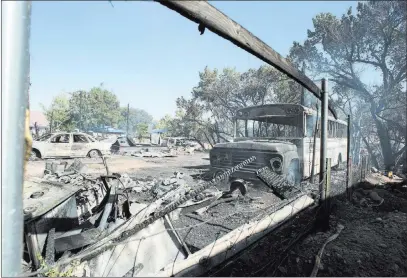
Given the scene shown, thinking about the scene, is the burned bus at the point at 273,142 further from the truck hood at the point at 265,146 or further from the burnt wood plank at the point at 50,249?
the burnt wood plank at the point at 50,249

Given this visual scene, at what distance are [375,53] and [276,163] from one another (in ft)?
52.4

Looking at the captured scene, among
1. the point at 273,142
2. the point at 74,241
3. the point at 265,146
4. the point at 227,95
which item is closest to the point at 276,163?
the point at 265,146

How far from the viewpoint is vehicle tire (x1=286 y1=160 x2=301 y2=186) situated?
23.4ft

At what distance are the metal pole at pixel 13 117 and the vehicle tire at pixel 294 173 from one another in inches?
263

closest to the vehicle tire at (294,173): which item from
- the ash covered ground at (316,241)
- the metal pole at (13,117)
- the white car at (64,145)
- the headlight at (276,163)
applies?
the headlight at (276,163)

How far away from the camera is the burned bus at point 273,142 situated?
274 inches

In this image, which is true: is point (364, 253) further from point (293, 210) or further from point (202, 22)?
point (202, 22)

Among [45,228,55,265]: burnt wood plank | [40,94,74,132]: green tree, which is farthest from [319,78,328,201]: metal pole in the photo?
[40,94,74,132]: green tree

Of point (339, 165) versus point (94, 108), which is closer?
point (339, 165)

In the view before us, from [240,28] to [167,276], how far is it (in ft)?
7.32

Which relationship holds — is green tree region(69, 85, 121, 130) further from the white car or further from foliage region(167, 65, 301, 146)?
the white car

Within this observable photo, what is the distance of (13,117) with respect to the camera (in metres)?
1.04

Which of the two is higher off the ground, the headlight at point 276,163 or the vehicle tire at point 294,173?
the headlight at point 276,163

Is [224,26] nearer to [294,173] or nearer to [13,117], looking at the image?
[13,117]
